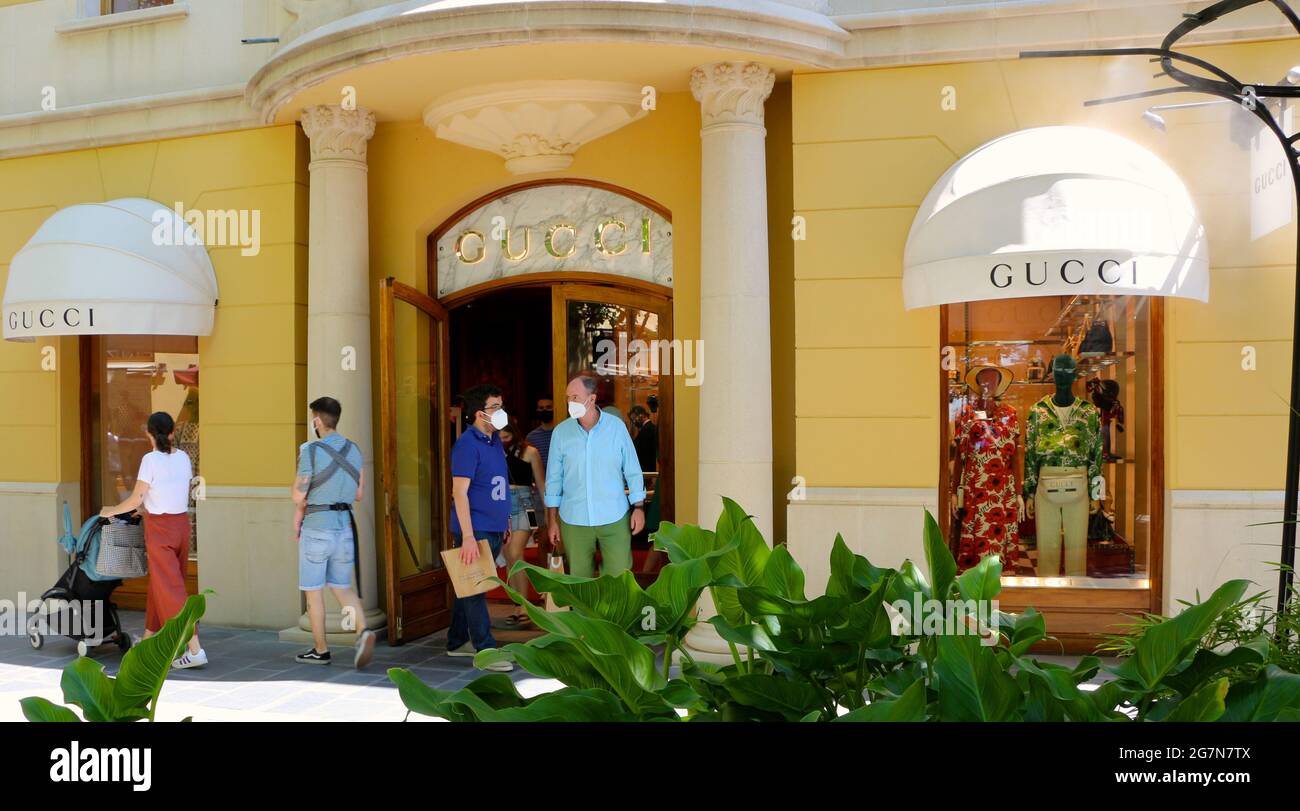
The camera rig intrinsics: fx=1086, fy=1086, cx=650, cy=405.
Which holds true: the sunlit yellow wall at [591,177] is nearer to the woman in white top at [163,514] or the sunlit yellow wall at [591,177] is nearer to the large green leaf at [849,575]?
the woman in white top at [163,514]

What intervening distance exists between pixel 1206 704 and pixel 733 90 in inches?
279

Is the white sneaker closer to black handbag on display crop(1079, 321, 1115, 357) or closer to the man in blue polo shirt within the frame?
the man in blue polo shirt

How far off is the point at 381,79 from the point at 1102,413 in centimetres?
589

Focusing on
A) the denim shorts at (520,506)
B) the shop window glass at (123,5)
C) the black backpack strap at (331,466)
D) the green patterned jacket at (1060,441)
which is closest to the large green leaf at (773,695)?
the black backpack strap at (331,466)

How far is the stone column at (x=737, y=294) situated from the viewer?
25.3 ft

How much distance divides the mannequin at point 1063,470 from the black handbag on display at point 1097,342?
0.12 m

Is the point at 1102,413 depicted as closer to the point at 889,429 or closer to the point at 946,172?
the point at 889,429

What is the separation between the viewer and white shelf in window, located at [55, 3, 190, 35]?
31.4 feet

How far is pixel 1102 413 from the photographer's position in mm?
7996

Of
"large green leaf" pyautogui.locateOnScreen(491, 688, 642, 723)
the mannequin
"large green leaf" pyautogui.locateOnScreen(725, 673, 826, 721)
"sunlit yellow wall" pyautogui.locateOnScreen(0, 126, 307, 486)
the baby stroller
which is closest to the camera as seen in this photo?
"large green leaf" pyautogui.locateOnScreen(491, 688, 642, 723)

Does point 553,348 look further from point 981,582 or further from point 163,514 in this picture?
point 981,582

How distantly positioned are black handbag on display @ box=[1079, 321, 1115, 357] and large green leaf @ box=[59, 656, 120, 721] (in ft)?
25.8

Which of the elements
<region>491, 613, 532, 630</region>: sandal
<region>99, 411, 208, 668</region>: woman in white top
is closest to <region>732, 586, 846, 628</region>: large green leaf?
<region>99, 411, 208, 668</region>: woman in white top

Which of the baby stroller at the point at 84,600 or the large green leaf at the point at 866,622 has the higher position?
the large green leaf at the point at 866,622
